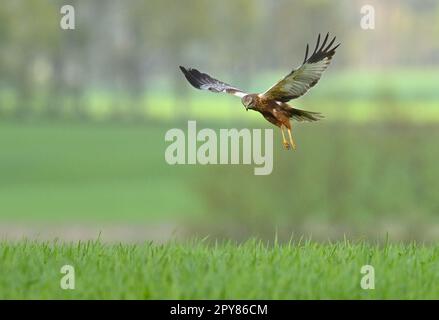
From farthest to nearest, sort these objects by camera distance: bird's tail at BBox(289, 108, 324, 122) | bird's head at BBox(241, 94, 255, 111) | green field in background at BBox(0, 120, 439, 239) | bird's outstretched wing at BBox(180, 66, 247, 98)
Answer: green field in background at BBox(0, 120, 439, 239), bird's outstretched wing at BBox(180, 66, 247, 98), bird's head at BBox(241, 94, 255, 111), bird's tail at BBox(289, 108, 324, 122)

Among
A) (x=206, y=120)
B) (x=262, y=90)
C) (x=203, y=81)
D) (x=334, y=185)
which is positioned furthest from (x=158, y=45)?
(x=203, y=81)

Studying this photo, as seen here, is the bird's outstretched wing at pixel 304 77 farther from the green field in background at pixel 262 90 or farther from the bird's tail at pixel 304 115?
the green field in background at pixel 262 90

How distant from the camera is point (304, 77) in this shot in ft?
18.4

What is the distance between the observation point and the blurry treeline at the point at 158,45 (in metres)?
27.0

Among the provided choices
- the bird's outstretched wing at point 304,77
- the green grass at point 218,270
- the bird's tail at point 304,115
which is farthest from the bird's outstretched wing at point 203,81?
the green grass at point 218,270

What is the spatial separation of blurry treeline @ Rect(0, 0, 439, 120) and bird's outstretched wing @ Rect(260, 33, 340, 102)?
19316 millimetres

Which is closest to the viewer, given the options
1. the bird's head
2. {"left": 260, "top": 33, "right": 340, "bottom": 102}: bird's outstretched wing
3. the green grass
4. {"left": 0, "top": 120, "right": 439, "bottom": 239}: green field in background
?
the green grass

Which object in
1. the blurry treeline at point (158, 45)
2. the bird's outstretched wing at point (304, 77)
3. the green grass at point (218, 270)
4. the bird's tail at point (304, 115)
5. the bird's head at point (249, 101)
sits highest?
the blurry treeline at point (158, 45)

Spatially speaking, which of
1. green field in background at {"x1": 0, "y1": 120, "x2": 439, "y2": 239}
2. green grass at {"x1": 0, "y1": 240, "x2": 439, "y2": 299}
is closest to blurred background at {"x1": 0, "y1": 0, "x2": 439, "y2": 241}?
green field in background at {"x1": 0, "y1": 120, "x2": 439, "y2": 239}

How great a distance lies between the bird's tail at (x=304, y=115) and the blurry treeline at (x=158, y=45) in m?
19.5

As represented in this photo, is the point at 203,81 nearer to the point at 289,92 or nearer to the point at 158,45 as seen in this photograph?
the point at 289,92

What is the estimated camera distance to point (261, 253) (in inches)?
256

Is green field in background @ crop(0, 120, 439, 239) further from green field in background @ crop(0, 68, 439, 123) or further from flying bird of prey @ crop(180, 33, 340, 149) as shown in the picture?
flying bird of prey @ crop(180, 33, 340, 149)

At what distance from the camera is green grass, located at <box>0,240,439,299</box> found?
17.8ft
